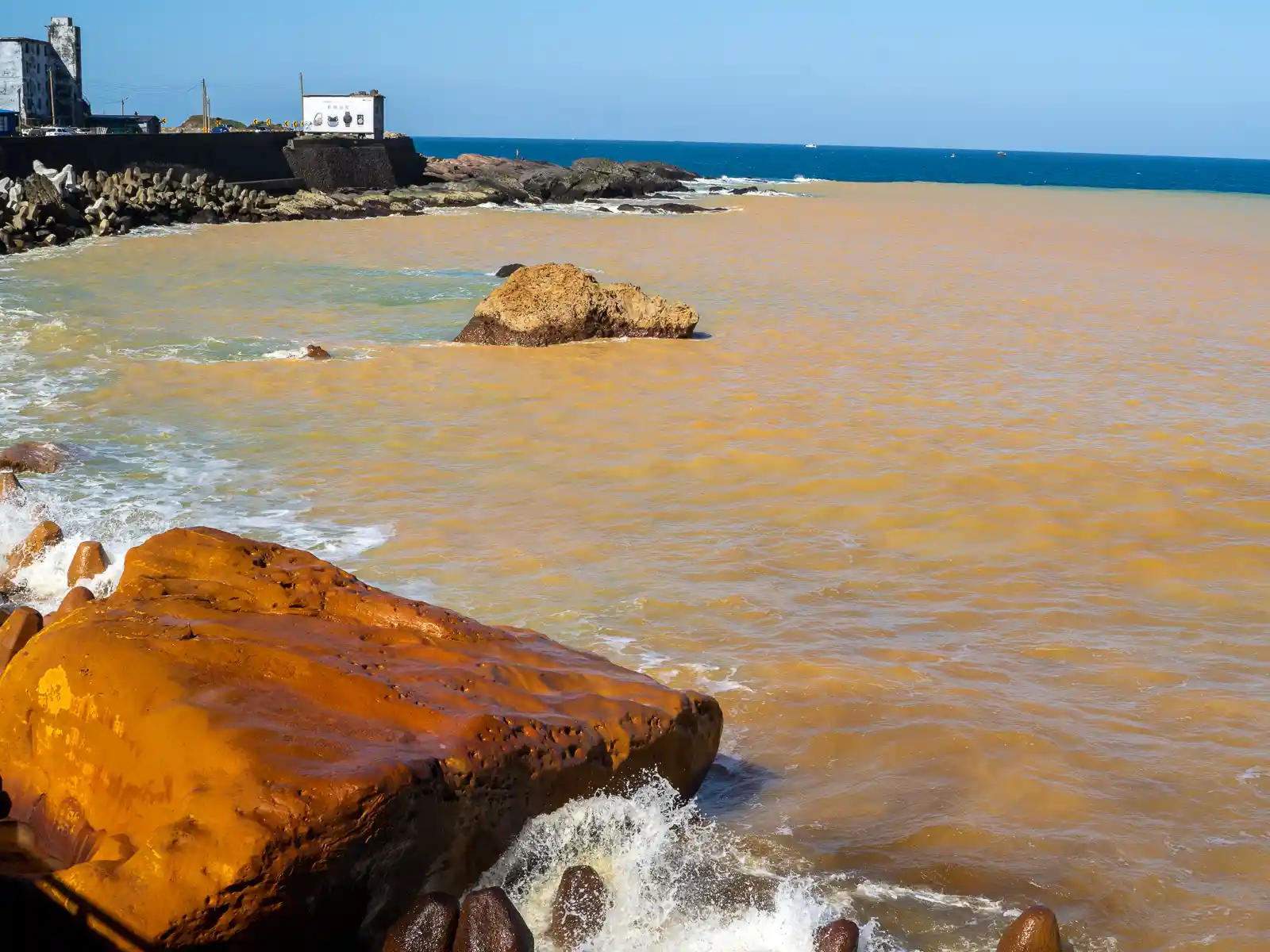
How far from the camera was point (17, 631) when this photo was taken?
5.06 meters

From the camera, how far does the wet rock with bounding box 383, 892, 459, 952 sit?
11.5 feet

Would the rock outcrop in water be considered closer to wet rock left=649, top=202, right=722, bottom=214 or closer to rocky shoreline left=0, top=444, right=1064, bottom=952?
wet rock left=649, top=202, right=722, bottom=214

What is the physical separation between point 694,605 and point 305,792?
153 inches

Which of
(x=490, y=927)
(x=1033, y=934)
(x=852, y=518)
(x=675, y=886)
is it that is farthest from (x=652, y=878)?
(x=852, y=518)

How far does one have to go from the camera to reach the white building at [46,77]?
52.5m

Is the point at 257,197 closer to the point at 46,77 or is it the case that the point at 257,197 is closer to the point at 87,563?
the point at 46,77

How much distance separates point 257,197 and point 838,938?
35.8 m

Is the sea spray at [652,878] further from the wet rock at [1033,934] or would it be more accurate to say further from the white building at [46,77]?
the white building at [46,77]

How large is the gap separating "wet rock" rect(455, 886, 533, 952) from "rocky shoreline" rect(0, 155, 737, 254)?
2435 cm

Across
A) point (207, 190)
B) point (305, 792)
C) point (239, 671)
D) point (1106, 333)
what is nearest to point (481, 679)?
point (239, 671)

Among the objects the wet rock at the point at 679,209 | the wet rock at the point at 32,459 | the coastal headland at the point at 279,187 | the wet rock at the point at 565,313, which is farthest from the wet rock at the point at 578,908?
the wet rock at the point at 679,209

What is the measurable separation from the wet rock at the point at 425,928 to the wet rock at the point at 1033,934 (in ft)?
5.54

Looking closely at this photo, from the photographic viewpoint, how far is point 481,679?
178 inches

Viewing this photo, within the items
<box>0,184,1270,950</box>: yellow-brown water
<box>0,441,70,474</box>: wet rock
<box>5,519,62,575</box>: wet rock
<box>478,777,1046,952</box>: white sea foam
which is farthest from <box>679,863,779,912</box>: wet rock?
<box>0,441,70,474</box>: wet rock
